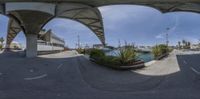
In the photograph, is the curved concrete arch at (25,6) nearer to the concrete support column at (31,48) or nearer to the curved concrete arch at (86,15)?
the curved concrete arch at (86,15)

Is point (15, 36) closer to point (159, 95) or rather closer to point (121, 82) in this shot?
point (121, 82)

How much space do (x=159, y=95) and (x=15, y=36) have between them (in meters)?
64.8

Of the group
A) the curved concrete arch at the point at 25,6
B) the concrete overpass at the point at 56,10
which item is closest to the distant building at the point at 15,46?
the concrete overpass at the point at 56,10

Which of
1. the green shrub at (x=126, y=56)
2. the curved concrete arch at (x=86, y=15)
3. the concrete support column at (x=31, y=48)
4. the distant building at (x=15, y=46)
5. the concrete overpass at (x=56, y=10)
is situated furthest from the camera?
the distant building at (x=15, y=46)

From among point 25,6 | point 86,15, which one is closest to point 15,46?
point 86,15

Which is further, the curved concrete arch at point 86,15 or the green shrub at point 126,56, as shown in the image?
the curved concrete arch at point 86,15

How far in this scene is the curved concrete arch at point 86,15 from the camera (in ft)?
111

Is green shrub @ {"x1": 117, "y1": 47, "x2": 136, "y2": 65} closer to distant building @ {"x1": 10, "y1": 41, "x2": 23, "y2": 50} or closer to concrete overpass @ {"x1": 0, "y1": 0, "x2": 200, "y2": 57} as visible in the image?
concrete overpass @ {"x1": 0, "y1": 0, "x2": 200, "y2": 57}

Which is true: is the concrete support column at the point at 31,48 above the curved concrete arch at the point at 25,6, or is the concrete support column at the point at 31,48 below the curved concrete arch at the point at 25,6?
below

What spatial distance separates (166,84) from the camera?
549 inches

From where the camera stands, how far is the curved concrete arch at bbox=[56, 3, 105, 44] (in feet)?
111

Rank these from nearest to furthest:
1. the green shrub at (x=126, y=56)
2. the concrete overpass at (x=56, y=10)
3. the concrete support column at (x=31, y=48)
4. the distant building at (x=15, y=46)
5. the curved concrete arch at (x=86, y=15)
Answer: the green shrub at (x=126, y=56) → the concrete overpass at (x=56, y=10) → the curved concrete arch at (x=86, y=15) → the concrete support column at (x=31, y=48) → the distant building at (x=15, y=46)

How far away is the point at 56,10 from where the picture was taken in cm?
3291

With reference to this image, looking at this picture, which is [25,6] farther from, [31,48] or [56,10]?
[31,48]
